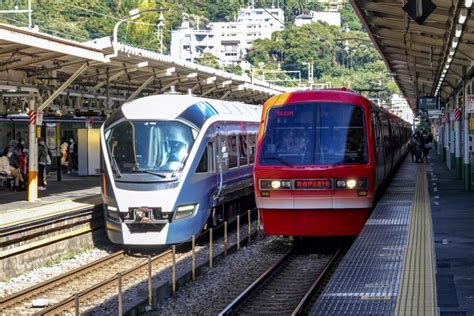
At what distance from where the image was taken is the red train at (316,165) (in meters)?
14.3

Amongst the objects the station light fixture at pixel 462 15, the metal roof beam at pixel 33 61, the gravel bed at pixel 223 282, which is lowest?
the gravel bed at pixel 223 282

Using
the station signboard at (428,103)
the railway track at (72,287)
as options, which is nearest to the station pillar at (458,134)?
the station signboard at (428,103)

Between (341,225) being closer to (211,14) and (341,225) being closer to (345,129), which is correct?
(345,129)

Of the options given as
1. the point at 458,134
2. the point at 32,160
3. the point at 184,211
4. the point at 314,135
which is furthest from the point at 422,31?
the point at 458,134

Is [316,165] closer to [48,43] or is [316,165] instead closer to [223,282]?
[223,282]

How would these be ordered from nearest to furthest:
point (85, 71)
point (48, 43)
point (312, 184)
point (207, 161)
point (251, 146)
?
point (312, 184), point (207, 161), point (48, 43), point (251, 146), point (85, 71)

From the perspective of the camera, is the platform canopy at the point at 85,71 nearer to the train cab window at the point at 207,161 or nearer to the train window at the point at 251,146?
the train window at the point at 251,146

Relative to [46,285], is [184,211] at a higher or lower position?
higher

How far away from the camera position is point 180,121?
16.0m

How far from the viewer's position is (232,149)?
63.1 ft

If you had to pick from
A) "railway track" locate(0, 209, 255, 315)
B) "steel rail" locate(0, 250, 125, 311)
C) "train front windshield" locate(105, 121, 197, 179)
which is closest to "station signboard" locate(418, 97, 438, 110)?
"train front windshield" locate(105, 121, 197, 179)

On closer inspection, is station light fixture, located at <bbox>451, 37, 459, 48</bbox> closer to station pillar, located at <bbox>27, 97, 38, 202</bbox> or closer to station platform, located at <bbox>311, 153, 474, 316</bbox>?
station platform, located at <bbox>311, 153, 474, 316</bbox>

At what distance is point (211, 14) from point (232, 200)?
125m

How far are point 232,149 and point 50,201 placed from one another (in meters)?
4.52
